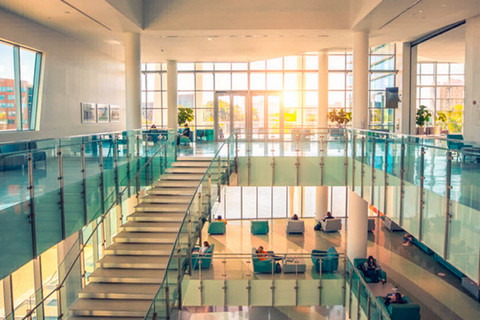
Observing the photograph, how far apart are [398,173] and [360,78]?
706cm

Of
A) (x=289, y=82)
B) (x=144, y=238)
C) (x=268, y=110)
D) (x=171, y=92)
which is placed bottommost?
(x=144, y=238)

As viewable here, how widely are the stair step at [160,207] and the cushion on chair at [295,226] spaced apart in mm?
11070

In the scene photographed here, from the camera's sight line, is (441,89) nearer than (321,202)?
No

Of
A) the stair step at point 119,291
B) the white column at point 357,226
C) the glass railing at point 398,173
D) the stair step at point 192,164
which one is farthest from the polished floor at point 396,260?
the stair step at point 119,291

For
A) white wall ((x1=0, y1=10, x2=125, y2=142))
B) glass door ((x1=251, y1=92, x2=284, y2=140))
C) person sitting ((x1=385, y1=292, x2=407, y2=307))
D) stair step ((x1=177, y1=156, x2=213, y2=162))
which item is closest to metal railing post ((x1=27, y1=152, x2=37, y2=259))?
white wall ((x1=0, y1=10, x2=125, y2=142))

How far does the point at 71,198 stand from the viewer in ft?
26.1

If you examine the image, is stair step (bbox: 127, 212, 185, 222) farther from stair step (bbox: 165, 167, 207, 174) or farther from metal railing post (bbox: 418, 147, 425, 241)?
metal railing post (bbox: 418, 147, 425, 241)

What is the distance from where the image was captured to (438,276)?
52.6 feet

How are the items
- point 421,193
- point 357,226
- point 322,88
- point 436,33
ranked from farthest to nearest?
point 322,88 < point 436,33 < point 357,226 < point 421,193

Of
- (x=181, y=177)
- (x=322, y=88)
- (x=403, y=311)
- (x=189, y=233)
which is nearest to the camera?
(x=189, y=233)

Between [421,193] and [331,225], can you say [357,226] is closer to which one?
[331,225]

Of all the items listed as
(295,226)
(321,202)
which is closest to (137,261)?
(295,226)

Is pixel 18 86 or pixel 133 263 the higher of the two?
pixel 18 86

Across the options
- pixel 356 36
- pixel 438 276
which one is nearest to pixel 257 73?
pixel 356 36
